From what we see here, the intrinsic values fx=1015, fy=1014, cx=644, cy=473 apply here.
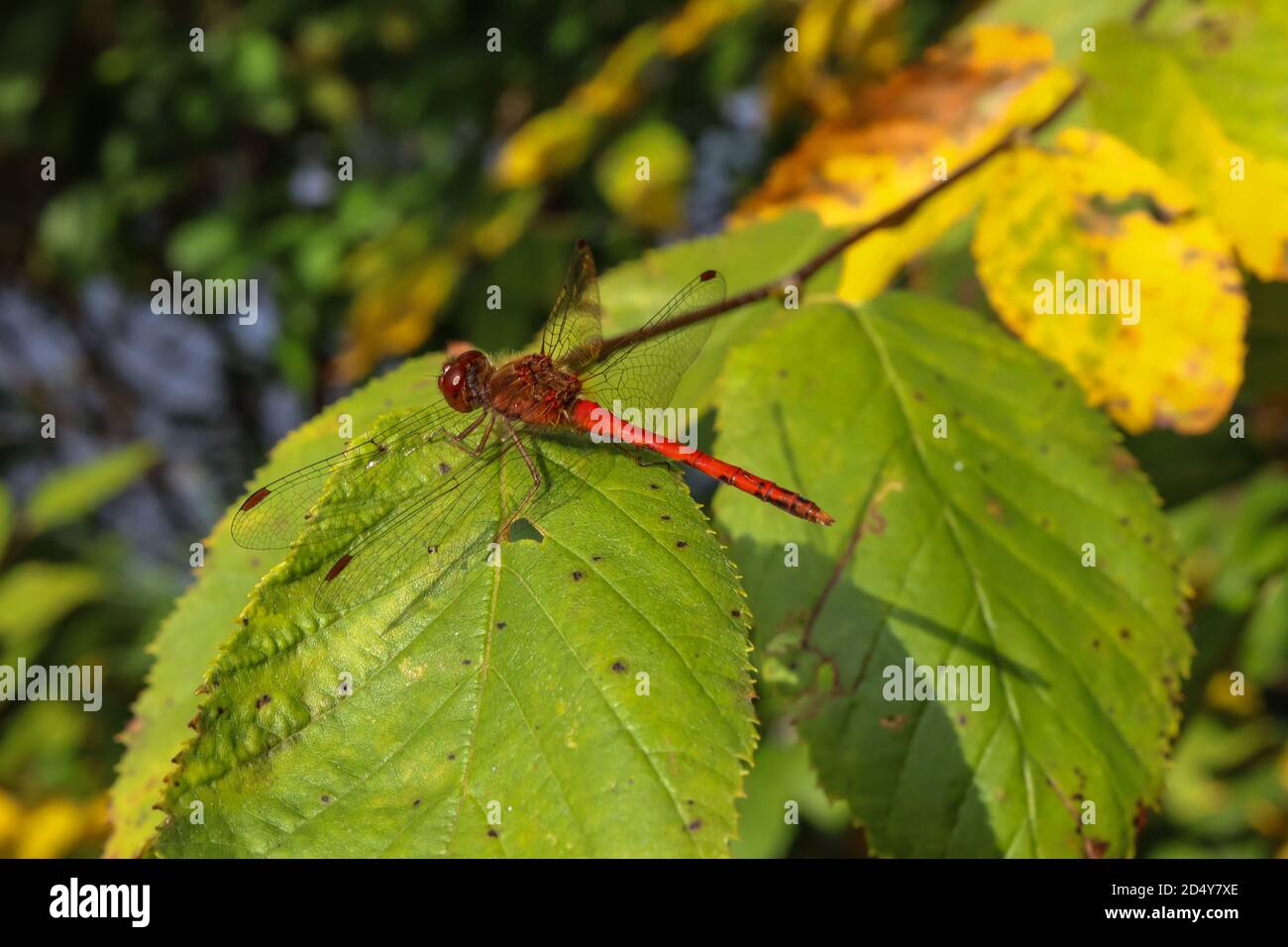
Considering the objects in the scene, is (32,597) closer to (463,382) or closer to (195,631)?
(195,631)

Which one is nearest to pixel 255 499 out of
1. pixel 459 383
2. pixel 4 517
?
pixel 459 383

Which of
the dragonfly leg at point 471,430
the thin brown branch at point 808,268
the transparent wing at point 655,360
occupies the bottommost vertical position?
the dragonfly leg at point 471,430

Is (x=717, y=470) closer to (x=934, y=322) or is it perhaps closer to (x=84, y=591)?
(x=934, y=322)

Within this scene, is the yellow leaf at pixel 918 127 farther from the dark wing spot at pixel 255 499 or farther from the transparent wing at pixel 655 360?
the dark wing spot at pixel 255 499

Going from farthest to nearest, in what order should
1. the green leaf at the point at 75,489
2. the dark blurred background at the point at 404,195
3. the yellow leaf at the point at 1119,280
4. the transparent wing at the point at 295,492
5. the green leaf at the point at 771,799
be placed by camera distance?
the green leaf at the point at 75,489
the dark blurred background at the point at 404,195
the green leaf at the point at 771,799
the yellow leaf at the point at 1119,280
the transparent wing at the point at 295,492

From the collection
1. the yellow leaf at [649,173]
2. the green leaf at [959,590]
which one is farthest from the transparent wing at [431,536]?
the yellow leaf at [649,173]

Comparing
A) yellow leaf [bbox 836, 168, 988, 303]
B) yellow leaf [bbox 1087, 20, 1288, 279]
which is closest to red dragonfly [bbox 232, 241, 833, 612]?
yellow leaf [bbox 836, 168, 988, 303]

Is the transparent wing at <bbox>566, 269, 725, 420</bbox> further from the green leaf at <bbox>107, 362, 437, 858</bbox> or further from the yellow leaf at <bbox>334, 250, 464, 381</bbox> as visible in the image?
the yellow leaf at <bbox>334, 250, 464, 381</bbox>
